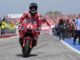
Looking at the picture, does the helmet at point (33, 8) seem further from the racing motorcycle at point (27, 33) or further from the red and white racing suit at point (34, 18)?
the racing motorcycle at point (27, 33)

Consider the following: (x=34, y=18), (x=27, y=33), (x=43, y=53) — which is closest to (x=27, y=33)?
(x=27, y=33)

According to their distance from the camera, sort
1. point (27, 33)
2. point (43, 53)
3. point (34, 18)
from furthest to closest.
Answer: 1. point (43, 53)
2. point (34, 18)
3. point (27, 33)

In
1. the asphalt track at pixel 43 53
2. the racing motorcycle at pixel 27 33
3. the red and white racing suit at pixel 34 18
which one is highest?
the red and white racing suit at pixel 34 18

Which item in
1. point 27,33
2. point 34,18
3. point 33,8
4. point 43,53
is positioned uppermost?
point 33,8

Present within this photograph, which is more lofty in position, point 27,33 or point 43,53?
point 27,33

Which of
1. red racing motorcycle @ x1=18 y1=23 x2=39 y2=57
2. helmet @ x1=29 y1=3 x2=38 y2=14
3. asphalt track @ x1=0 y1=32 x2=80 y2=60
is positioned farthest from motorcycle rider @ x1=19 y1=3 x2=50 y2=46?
asphalt track @ x1=0 y1=32 x2=80 y2=60

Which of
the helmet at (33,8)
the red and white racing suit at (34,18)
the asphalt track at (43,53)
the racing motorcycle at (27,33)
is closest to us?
the asphalt track at (43,53)

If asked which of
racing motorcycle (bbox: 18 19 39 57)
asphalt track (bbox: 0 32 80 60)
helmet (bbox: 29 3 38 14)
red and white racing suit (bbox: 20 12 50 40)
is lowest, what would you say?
asphalt track (bbox: 0 32 80 60)

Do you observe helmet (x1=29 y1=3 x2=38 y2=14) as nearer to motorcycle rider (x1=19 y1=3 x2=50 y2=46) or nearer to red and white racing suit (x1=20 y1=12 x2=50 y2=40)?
motorcycle rider (x1=19 y1=3 x2=50 y2=46)

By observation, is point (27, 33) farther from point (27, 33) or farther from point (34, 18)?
point (34, 18)

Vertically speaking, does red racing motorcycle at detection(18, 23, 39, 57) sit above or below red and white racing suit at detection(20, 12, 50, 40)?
below

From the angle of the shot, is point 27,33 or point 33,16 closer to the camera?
point 27,33

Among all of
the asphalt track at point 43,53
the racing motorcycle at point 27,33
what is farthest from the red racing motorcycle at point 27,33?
the asphalt track at point 43,53

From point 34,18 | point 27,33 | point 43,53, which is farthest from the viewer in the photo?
point 43,53
